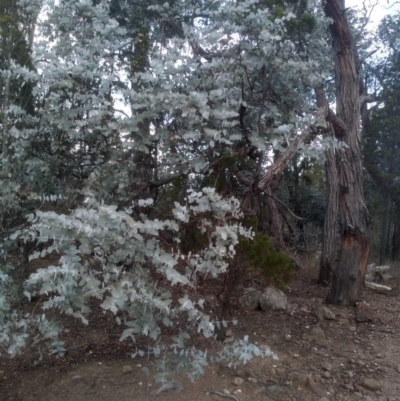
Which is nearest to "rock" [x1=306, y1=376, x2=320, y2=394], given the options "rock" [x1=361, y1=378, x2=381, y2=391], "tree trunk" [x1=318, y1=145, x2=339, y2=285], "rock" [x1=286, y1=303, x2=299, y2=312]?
"rock" [x1=361, y1=378, x2=381, y2=391]

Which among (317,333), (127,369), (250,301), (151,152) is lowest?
(127,369)

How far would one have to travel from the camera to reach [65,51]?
445cm

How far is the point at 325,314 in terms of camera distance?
18.2ft

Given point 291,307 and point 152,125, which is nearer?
point 152,125

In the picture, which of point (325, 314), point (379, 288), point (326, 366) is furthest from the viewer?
point (379, 288)

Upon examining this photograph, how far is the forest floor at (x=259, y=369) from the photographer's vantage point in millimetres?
3930

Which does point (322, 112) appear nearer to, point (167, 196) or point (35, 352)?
point (167, 196)

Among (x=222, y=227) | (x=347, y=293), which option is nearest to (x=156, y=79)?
(x=222, y=227)

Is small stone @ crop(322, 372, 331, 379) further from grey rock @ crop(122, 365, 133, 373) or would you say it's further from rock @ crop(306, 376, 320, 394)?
grey rock @ crop(122, 365, 133, 373)

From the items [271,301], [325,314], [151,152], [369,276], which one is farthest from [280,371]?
[369,276]

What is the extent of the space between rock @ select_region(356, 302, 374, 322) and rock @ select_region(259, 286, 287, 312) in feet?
2.71

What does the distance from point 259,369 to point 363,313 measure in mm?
1851

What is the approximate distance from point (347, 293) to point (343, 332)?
821mm

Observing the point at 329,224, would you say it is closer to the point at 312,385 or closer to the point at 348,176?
the point at 348,176
